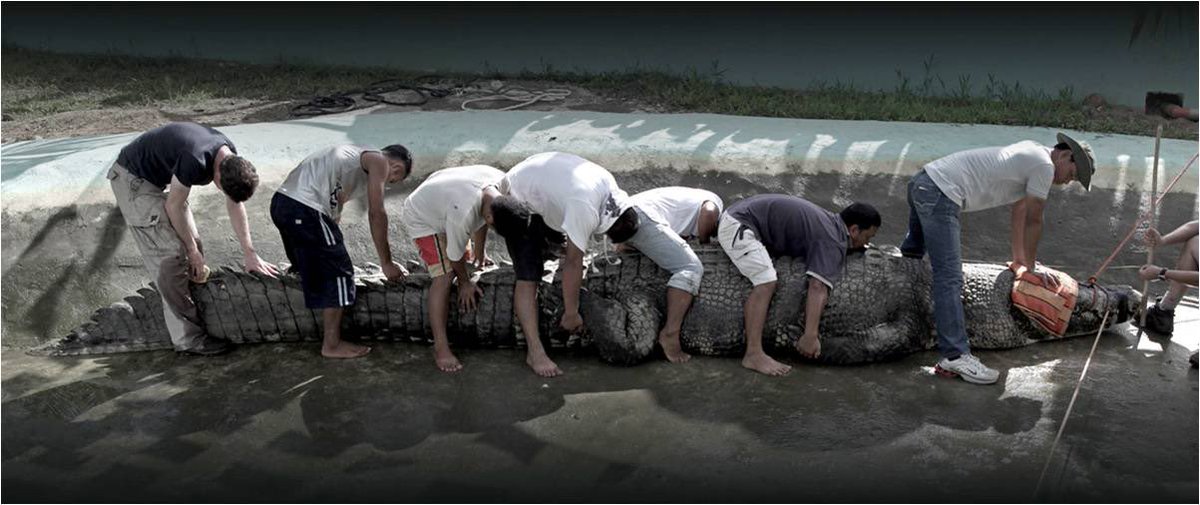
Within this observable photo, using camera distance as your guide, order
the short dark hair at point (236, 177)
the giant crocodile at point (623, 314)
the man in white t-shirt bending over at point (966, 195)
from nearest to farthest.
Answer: the short dark hair at point (236, 177) → the man in white t-shirt bending over at point (966, 195) → the giant crocodile at point (623, 314)

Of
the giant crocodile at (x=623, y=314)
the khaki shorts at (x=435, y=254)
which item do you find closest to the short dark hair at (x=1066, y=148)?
the giant crocodile at (x=623, y=314)

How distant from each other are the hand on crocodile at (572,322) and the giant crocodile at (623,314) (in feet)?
0.20

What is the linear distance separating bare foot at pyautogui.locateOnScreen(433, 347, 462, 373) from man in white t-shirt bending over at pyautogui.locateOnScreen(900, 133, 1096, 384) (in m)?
2.33

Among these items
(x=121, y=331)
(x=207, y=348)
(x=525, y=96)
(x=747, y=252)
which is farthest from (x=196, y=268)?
(x=525, y=96)

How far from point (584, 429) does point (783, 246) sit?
5.12ft

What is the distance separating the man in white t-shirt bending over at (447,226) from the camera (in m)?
4.62

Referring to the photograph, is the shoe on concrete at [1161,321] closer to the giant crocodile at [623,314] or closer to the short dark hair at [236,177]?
the giant crocodile at [623,314]

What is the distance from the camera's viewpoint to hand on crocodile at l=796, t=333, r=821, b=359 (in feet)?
16.1

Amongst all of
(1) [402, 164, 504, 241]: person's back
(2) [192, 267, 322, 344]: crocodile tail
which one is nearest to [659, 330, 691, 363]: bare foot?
(1) [402, 164, 504, 241]: person's back

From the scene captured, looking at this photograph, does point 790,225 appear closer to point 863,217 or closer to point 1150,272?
point 863,217

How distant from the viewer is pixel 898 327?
5.03m

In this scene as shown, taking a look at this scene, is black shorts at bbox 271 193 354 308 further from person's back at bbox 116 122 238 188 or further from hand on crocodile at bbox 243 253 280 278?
person's back at bbox 116 122 238 188

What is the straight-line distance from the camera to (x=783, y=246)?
5.06 meters

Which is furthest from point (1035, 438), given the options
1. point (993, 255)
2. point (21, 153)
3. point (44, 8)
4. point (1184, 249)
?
point (44, 8)
